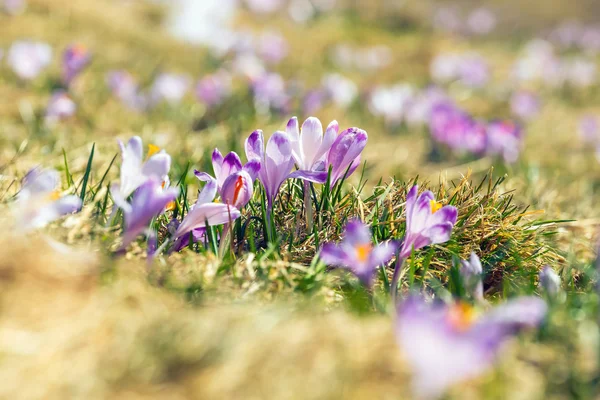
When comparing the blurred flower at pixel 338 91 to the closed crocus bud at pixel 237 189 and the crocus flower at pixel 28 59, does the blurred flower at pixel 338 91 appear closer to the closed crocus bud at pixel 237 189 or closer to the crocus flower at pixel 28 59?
the crocus flower at pixel 28 59

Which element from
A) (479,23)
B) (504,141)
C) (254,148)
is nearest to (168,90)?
(504,141)

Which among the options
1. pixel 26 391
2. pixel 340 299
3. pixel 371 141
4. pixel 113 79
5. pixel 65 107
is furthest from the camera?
pixel 371 141

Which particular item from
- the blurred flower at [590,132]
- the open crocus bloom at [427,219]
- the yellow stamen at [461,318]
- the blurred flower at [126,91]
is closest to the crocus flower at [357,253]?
the open crocus bloom at [427,219]

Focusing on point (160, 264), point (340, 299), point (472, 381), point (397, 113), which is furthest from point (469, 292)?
point (397, 113)

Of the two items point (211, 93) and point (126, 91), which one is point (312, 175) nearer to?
point (211, 93)

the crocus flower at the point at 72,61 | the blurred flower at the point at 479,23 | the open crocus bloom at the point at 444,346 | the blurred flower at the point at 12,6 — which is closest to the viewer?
the open crocus bloom at the point at 444,346

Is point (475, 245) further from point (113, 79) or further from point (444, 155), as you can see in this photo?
point (113, 79)
